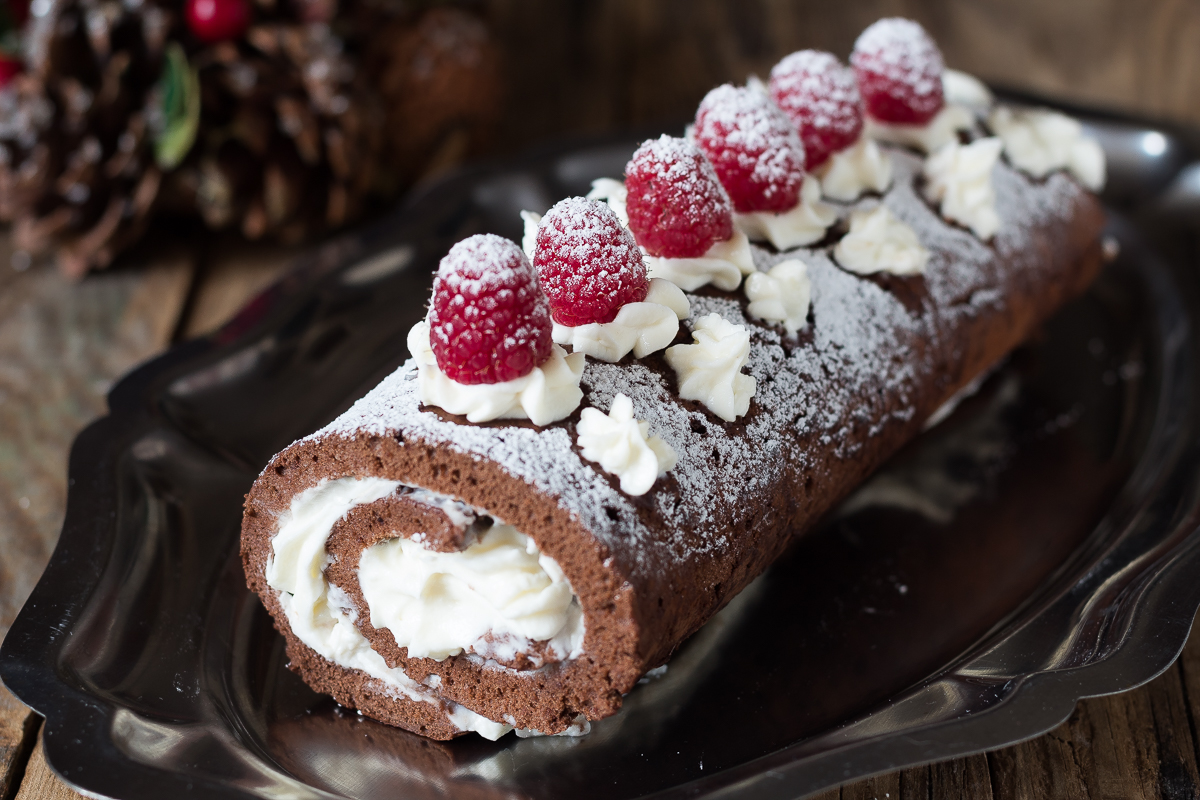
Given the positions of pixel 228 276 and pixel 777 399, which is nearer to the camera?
pixel 777 399

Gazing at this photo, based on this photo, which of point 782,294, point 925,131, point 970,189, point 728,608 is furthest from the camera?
point 925,131

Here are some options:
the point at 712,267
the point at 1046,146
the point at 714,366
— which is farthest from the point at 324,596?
the point at 1046,146

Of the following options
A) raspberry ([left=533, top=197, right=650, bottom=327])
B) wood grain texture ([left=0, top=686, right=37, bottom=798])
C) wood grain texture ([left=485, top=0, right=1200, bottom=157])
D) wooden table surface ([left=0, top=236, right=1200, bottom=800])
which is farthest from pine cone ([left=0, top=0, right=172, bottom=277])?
raspberry ([left=533, top=197, right=650, bottom=327])

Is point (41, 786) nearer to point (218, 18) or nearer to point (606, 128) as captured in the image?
point (218, 18)

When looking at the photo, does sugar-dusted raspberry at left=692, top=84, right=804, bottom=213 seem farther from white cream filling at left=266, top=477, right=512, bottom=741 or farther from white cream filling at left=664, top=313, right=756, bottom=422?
white cream filling at left=266, top=477, right=512, bottom=741

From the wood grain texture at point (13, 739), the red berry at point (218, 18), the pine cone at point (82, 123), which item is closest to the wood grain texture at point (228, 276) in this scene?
the pine cone at point (82, 123)
